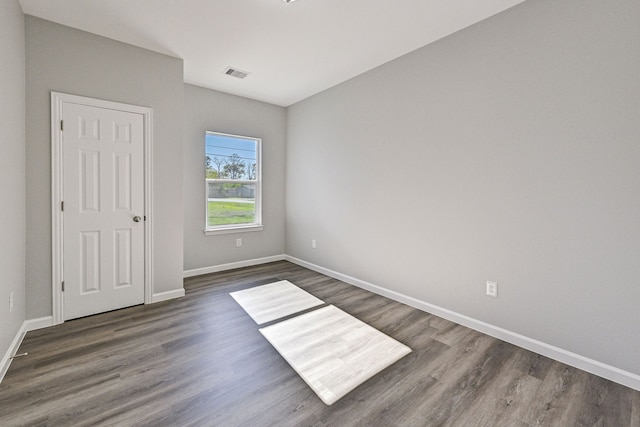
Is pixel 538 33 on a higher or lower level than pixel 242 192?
higher

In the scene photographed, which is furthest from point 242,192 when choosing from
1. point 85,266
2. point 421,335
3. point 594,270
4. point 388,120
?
point 594,270

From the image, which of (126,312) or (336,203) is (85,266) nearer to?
(126,312)

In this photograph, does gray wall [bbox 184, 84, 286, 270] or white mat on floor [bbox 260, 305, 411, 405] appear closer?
white mat on floor [bbox 260, 305, 411, 405]

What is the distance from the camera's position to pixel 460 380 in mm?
1865

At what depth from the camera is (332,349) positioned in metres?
2.20

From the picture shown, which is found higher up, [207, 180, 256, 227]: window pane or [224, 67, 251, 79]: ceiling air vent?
[224, 67, 251, 79]: ceiling air vent

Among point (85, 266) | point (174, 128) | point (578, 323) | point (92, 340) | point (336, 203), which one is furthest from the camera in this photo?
point (336, 203)

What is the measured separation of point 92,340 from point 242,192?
2.73 meters

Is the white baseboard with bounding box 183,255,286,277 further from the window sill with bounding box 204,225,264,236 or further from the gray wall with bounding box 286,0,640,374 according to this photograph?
the gray wall with bounding box 286,0,640,374

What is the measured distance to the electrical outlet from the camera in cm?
242

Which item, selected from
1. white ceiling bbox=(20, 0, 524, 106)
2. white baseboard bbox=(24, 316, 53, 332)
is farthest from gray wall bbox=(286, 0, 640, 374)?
white baseboard bbox=(24, 316, 53, 332)

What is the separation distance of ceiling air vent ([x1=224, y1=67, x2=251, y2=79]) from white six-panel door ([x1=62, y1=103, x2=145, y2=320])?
1.20m

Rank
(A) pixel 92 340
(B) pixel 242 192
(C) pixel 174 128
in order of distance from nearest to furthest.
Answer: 1. (A) pixel 92 340
2. (C) pixel 174 128
3. (B) pixel 242 192

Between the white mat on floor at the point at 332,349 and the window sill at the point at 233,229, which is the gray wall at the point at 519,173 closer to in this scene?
the white mat on floor at the point at 332,349
